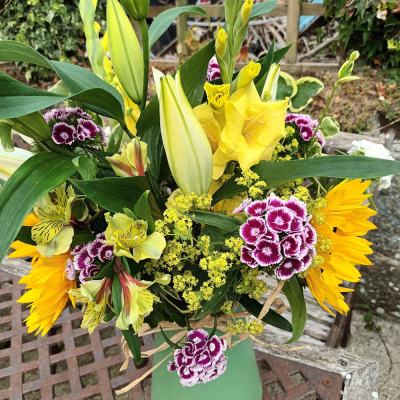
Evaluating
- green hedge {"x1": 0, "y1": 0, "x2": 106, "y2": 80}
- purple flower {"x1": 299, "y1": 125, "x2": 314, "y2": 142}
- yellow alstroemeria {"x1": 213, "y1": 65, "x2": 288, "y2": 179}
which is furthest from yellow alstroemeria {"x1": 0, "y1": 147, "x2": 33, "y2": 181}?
green hedge {"x1": 0, "y1": 0, "x2": 106, "y2": 80}

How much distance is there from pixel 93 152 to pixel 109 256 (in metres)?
0.13

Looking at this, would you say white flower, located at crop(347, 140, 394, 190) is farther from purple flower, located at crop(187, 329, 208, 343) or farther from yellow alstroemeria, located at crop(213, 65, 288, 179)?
purple flower, located at crop(187, 329, 208, 343)

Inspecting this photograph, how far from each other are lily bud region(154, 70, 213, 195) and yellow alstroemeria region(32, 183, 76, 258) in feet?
0.38

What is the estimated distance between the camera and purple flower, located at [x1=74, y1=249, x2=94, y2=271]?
1.41 feet

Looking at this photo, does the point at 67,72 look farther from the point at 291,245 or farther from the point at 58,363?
the point at 58,363

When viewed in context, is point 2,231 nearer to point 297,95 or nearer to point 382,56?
point 297,95

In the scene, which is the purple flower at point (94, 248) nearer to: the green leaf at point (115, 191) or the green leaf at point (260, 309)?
the green leaf at point (115, 191)

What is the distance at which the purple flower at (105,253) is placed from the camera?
414mm

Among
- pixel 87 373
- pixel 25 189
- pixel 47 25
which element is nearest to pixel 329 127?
pixel 25 189

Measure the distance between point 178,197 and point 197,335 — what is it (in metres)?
0.19

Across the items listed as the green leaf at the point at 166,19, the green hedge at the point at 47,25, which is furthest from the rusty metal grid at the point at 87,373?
the green hedge at the point at 47,25

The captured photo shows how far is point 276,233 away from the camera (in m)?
0.37

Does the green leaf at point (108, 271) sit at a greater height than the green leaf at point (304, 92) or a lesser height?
lesser

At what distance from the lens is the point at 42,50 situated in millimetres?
2598
